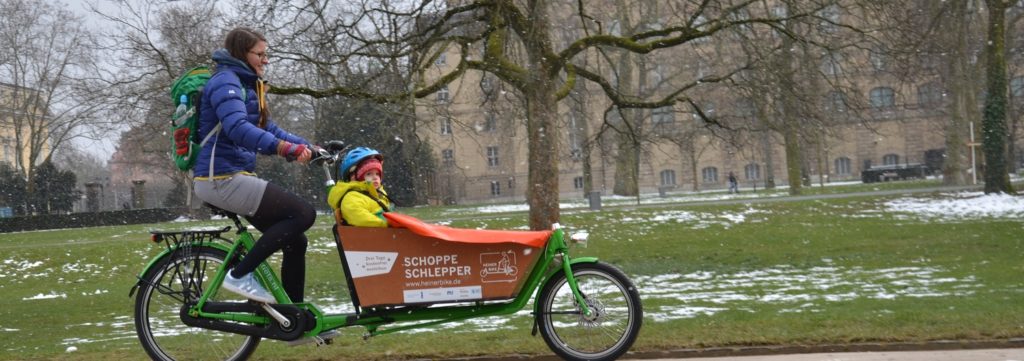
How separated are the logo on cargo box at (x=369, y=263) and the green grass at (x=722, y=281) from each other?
40.4 inches

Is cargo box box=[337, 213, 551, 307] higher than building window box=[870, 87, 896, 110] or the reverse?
the reverse

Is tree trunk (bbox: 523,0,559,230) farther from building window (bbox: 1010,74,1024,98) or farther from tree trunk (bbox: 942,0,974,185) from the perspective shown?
building window (bbox: 1010,74,1024,98)

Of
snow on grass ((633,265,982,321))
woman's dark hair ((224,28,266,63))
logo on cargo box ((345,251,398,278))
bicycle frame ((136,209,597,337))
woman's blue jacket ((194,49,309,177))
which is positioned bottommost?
snow on grass ((633,265,982,321))

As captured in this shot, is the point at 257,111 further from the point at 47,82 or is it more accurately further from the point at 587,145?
the point at 47,82

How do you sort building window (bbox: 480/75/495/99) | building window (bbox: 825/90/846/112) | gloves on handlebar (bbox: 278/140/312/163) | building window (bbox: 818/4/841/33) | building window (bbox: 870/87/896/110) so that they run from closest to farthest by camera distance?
gloves on handlebar (bbox: 278/140/312/163), building window (bbox: 818/4/841/33), building window (bbox: 825/90/846/112), building window (bbox: 480/75/495/99), building window (bbox: 870/87/896/110)

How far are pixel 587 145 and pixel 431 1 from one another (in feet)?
20.1

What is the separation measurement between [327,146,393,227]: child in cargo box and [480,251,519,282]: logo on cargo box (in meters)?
0.63

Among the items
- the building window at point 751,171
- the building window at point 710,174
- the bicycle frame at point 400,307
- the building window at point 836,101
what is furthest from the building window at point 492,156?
the bicycle frame at point 400,307

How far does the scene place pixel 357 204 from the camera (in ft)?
17.8

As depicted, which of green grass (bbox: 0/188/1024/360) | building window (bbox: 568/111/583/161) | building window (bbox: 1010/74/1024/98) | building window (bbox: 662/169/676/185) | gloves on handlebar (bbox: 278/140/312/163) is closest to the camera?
gloves on handlebar (bbox: 278/140/312/163)

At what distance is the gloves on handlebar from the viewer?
5.12 m

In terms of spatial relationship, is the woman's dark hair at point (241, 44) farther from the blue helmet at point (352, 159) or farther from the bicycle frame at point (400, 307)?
the bicycle frame at point (400, 307)

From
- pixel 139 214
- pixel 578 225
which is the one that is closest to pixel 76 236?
pixel 139 214

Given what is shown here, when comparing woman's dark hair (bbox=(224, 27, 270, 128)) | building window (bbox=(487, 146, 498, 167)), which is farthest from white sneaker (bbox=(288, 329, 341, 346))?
building window (bbox=(487, 146, 498, 167))
